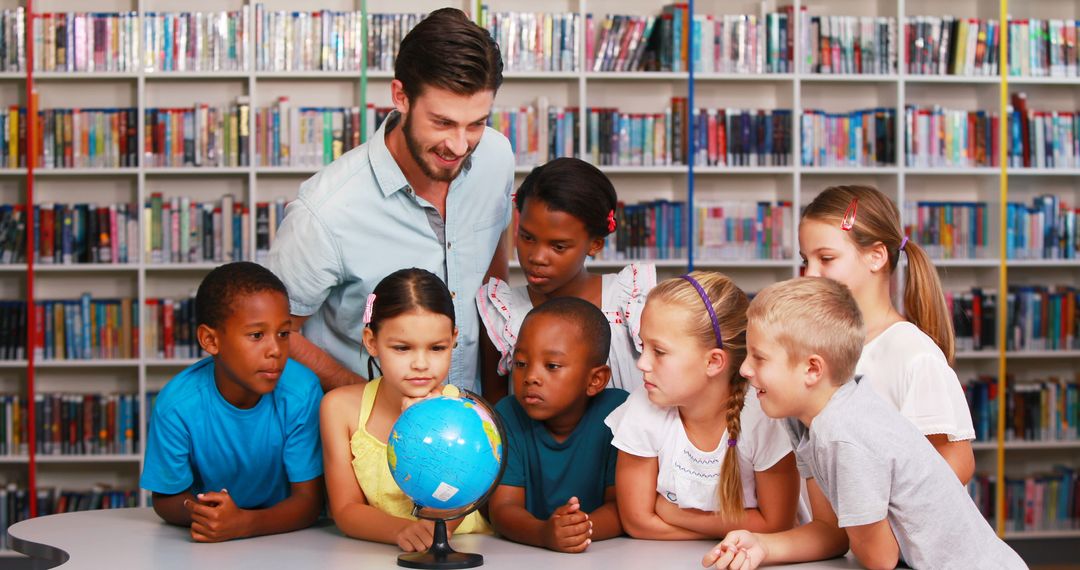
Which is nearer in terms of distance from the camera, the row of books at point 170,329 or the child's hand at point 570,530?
the child's hand at point 570,530

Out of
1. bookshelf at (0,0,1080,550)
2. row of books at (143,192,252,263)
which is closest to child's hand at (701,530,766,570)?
bookshelf at (0,0,1080,550)

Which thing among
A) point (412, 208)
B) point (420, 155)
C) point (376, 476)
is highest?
point (420, 155)

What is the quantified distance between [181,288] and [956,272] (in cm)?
392

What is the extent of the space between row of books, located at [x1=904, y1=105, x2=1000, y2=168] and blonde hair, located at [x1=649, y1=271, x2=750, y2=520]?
3611mm

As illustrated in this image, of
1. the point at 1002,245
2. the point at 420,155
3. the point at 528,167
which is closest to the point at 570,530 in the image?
the point at 420,155

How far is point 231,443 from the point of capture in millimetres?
2270

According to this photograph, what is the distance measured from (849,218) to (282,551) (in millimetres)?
1333

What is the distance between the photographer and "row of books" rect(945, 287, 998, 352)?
18.0ft

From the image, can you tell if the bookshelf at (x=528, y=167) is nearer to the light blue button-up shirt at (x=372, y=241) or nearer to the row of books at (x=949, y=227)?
the row of books at (x=949, y=227)

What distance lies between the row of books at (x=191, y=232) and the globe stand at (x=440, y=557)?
356 centimetres

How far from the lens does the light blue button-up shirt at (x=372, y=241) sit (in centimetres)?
248

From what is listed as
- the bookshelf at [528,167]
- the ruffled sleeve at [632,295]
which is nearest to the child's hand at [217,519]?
the ruffled sleeve at [632,295]

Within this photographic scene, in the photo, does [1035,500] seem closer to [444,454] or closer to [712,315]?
[712,315]

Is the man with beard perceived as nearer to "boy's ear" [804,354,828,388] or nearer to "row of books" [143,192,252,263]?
"boy's ear" [804,354,828,388]
